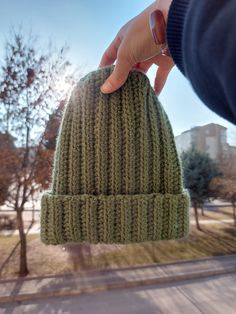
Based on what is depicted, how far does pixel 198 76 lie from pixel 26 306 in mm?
3109

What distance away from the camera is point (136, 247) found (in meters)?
4.24

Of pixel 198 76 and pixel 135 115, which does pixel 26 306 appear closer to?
pixel 135 115

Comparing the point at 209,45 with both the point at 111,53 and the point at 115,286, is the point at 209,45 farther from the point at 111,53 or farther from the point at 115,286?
the point at 115,286

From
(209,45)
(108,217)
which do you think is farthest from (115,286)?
(209,45)

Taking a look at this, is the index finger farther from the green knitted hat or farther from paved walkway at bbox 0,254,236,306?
paved walkway at bbox 0,254,236,306

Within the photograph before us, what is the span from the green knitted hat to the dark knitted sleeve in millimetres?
177

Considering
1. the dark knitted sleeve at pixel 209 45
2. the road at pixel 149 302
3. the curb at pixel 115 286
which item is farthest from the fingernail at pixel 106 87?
the curb at pixel 115 286

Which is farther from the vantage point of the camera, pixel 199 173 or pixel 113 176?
pixel 199 173

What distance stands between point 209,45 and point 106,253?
4064mm

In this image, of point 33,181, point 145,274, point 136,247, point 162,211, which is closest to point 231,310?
point 145,274

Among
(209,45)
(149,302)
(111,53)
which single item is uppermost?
(111,53)

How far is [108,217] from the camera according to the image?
0.47m

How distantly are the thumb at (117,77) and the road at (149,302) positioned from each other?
8.74 feet

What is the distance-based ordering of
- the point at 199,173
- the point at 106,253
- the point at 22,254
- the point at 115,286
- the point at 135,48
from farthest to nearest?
the point at 106,253 → the point at 22,254 → the point at 199,173 → the point at 115,286 → the point at 135,48
